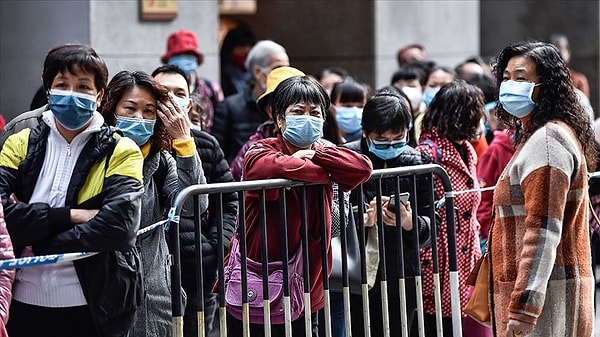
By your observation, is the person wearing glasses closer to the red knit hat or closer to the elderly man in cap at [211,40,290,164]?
the elderly man in cap at [211,40,290,164]

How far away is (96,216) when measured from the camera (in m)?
4.99

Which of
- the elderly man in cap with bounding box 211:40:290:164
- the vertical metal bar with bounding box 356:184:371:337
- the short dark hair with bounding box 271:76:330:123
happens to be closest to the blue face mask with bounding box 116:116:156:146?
the short dark hair with bounding box 271:76:330:123

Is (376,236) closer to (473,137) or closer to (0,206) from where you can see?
(473,137)

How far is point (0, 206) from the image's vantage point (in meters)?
4.89

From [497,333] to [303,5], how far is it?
8.60 m

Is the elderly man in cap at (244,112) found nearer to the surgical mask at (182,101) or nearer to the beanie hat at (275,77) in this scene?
the beanie hat at (275,77)

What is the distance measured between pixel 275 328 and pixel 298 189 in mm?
666

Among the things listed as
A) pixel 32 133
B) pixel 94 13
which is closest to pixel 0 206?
pixel 32 133

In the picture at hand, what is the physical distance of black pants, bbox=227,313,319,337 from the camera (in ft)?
19.7

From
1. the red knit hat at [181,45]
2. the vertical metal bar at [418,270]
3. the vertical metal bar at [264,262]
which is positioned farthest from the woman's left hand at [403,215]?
the red knit hat at [181,45]

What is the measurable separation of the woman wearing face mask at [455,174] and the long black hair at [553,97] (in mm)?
1698

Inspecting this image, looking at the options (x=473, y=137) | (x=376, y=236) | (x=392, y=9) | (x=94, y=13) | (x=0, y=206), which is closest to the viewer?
(x=0, y=206)

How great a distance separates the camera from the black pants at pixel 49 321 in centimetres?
505

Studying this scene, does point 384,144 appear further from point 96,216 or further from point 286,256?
point 96,216
